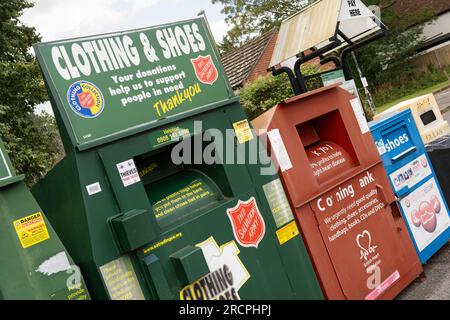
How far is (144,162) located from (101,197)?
0.55 m

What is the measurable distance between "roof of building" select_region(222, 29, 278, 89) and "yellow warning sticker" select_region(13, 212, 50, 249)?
13.8 meters

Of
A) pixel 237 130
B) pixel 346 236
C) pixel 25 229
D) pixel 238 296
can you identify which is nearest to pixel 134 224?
pixel 25 229

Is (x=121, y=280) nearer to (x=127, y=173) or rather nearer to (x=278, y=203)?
(x=127, y=173)

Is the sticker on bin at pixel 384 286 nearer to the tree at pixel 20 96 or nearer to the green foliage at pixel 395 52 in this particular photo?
the tree at pixel 20 96

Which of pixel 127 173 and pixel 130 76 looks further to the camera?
pixel 130 76

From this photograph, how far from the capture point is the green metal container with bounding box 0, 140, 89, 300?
6.62 feet

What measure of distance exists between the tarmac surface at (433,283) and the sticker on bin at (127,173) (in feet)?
Answer: 8.51

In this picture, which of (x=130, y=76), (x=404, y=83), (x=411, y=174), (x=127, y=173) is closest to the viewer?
(x=127, y=173)

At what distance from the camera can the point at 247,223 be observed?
2.84m

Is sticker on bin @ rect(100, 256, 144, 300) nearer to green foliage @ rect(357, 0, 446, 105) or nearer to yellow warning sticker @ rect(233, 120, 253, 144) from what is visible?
yellow warning sticker @ rect(233, 120, 253, 144)

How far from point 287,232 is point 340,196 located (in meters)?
0.65

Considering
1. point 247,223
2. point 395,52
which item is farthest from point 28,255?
point 395,52

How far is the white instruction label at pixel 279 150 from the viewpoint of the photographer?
3141mm

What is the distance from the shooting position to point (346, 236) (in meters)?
3.39
